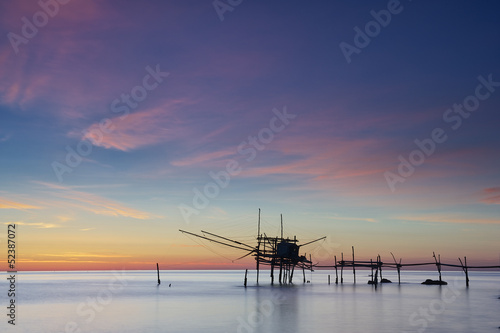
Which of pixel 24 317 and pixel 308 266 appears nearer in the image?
pixel 24 317

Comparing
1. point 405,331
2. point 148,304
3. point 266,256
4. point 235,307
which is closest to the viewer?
point 405,331

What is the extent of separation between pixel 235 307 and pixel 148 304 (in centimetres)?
1287

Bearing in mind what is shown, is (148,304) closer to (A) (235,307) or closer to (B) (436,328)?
(A) (235,307)

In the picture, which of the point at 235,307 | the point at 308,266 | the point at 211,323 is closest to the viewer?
the point at 211,323

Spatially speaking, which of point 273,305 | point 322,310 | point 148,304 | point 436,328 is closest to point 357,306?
point 322,310

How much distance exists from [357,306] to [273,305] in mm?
10108

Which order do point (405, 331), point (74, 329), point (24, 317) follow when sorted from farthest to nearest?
point (24, 317), point (74, 329), point (405, 331)

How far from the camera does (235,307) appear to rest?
54438 millimetres

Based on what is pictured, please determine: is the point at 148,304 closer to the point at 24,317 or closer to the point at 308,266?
the point at 24,317

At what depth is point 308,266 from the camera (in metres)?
97.0

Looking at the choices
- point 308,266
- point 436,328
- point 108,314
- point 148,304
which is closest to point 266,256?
point 308,266

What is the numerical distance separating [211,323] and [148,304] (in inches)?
839

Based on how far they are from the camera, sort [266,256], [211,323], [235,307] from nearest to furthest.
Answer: [211,323], [235,307], [266,256]

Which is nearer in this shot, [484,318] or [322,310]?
[484,318]
